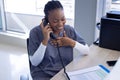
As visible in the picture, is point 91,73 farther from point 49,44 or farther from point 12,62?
point 12,62

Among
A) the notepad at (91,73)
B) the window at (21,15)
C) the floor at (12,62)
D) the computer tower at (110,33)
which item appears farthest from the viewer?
the window at (21,15)

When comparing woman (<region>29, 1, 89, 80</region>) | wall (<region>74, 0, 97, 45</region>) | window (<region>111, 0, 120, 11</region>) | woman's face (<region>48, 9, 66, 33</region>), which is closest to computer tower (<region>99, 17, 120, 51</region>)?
woman (<region>29, 1, 89, 80</region>)

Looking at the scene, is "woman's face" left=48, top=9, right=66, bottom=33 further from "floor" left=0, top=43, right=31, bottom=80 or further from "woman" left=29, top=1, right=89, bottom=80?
"floor" left=0, top=43, right=31, bottom=80

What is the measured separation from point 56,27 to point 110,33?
18.1 inches

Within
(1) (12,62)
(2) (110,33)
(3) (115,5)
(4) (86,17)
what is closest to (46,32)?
(2) (110,33)

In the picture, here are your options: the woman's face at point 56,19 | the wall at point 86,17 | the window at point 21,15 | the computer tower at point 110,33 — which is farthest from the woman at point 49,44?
the window at point 21,15

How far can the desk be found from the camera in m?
1.30

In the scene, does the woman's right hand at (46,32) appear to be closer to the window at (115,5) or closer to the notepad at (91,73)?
the notepad at (91,73)

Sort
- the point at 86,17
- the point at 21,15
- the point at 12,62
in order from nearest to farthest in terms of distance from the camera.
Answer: the point at 86,17
the point at 12,62
the point at 21,15

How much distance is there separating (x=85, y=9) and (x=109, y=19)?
575 mm

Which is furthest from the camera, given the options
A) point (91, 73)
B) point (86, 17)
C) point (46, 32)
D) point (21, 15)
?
point (21, 15)

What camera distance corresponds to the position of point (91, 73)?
1206mm

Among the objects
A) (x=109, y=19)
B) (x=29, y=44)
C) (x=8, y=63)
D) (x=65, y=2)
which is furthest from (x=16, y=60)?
(x=109, y=19)

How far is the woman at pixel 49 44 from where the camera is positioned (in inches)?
55.1
